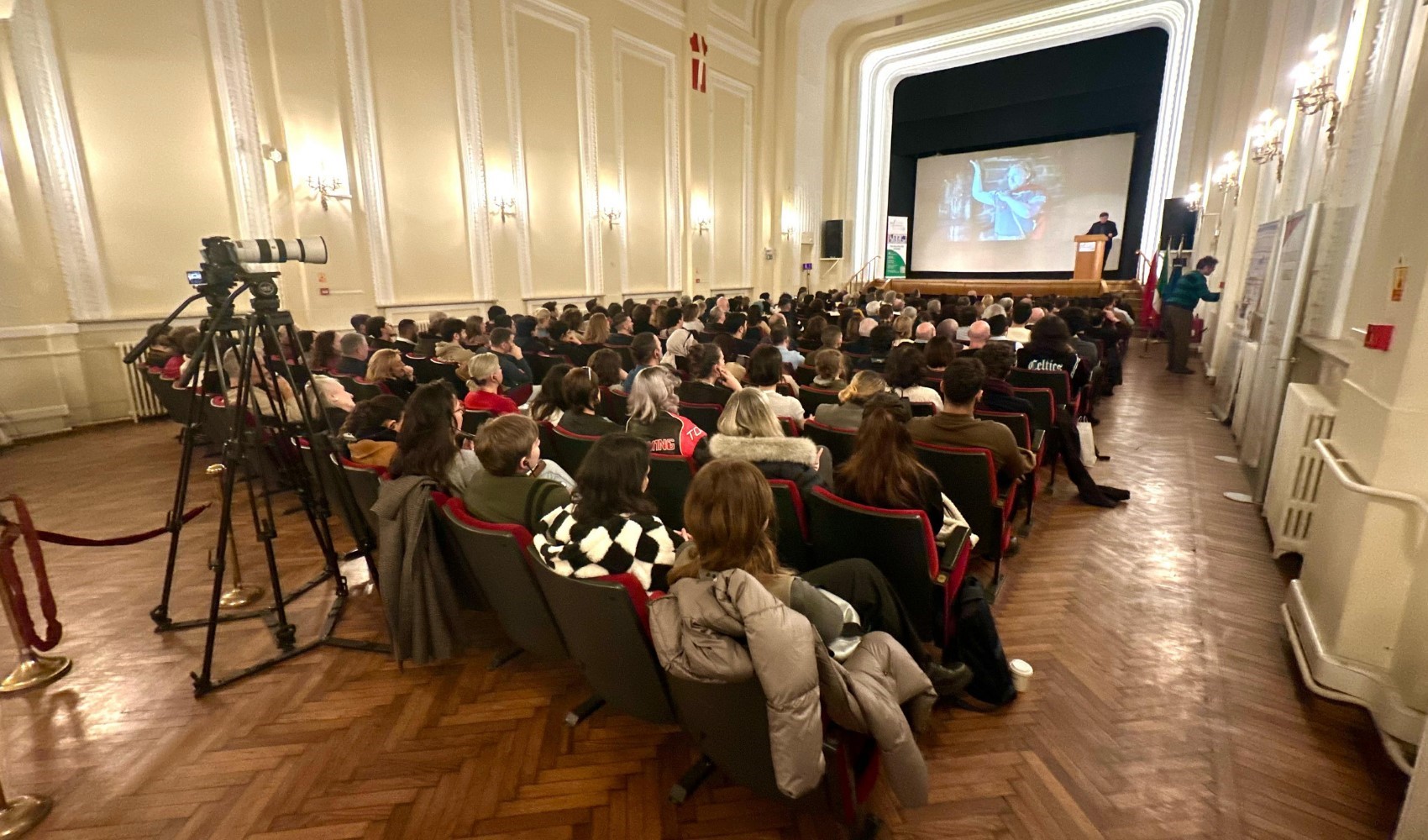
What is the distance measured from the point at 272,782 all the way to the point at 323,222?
7.47 m

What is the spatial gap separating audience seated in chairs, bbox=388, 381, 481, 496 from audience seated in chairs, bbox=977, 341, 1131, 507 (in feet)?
9.61

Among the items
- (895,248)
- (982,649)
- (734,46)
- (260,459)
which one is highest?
(734,46)

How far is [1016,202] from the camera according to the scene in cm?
1750

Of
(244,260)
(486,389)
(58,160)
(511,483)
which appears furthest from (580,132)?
(511,483)

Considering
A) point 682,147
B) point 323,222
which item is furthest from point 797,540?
point 682,147

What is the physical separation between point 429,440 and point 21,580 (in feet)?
5.29

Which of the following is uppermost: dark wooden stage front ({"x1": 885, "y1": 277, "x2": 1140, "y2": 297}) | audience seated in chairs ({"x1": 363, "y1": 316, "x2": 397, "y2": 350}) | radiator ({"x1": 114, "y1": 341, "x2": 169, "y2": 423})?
dark wooden stage front ({"x1": 885, "y1": 277, "x2": 1140, "y2": 297})

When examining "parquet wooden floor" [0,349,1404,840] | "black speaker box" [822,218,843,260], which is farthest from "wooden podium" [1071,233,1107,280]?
"parquet wooden floor" [0,349,1404,840]

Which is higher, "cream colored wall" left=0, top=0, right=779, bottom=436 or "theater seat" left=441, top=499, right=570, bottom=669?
"cream colored wall" left=0, top=0, right=779, bottom=436

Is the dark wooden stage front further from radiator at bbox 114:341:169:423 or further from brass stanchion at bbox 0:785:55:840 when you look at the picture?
brass stanchion at bbox 0:785:55:840

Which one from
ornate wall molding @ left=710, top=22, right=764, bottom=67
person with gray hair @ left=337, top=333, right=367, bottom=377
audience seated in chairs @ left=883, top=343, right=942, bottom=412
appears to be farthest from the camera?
ornate wall molding @ left=710, top=22, right=764, bottom=67

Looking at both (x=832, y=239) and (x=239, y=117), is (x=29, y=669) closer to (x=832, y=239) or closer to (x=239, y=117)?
(x=239, y=117)

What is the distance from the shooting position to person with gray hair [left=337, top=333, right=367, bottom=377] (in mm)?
5164

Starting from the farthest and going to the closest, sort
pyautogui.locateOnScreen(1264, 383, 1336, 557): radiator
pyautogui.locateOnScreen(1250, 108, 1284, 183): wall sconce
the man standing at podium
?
the man standing at podium
pyautogui.locateOnScreen(1250, 108, 1284, 183): wall sconce
pyautogui.locateOnScreen(1264, 383, 1336, 557): radiator
